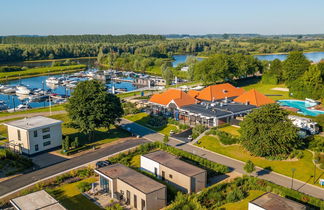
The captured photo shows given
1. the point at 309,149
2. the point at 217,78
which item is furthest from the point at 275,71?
the point at 309,149

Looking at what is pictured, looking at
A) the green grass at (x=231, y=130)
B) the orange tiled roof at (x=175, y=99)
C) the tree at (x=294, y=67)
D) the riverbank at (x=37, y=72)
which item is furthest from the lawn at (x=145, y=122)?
the riverbank at (x=37, y=72)

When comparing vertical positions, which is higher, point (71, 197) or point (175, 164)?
point (175, 164)

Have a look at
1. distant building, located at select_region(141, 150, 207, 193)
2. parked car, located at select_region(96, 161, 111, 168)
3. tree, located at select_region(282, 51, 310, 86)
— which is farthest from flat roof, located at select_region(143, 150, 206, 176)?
tree, located at select_region(282, 51, 310, 86)

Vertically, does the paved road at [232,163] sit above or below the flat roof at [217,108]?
below

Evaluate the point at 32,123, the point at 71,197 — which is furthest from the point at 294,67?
the point at 71,197

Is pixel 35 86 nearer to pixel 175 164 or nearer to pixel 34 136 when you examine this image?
pixel 34 136

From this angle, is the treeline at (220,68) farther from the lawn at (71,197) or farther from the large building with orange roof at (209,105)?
the lawn at (71,197)

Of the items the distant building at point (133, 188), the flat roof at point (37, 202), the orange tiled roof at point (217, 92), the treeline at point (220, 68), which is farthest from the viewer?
the treeline at point (220, 68)

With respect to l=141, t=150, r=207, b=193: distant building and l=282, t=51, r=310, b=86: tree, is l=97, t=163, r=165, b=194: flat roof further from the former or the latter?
l=282, t=51, r=310, b=86: tree

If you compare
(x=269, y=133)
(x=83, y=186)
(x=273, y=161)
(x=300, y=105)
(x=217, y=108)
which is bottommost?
(x=83, y=186)
